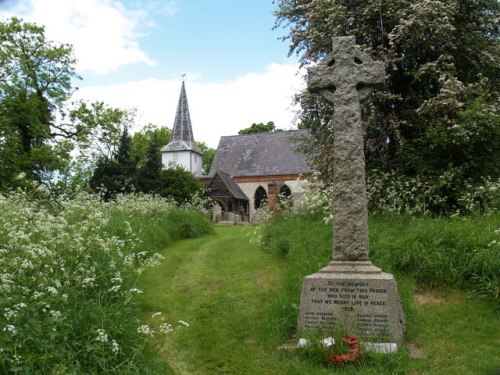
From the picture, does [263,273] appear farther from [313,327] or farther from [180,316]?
[313,327]

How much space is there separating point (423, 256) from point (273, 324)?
9.70 ft

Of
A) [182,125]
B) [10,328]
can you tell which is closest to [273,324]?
[10,328]

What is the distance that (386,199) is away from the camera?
10.8m

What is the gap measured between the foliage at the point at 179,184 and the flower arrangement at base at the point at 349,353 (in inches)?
1201

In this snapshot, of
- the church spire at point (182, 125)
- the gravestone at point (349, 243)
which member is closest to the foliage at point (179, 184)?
the church spire at point (182, 125)

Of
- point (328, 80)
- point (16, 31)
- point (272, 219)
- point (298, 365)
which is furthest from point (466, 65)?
point (16, 31)

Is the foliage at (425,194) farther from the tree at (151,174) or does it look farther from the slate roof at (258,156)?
the slate roof at (258,156)

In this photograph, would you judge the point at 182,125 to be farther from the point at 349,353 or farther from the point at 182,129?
the point at 349,353

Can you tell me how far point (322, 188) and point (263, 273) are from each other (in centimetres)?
435

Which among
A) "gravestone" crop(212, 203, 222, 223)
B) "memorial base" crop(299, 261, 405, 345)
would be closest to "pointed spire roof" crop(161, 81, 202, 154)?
"gravestone" crop(212, 203, 222, 223)

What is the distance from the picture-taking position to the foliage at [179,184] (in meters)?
35.4

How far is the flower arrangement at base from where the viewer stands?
15.4ft

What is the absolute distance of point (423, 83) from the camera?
12234mm

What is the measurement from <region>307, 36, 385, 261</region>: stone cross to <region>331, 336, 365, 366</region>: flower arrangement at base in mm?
1123
